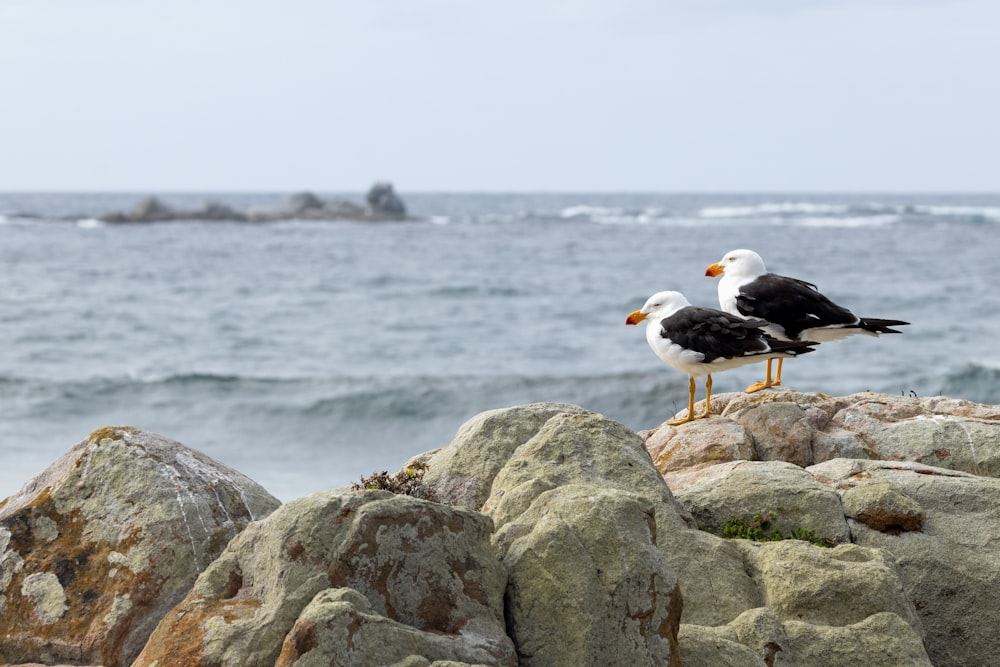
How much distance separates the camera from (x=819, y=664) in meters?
4.77

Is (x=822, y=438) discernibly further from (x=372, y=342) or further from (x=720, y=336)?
(x=372, y=342)

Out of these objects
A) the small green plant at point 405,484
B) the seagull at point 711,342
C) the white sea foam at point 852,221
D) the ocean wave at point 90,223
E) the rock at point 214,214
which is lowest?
the white sea foam at point 852,221

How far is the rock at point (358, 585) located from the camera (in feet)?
13.1

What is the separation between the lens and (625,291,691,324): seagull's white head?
750cm

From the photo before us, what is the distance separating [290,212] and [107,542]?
83162 millimetres

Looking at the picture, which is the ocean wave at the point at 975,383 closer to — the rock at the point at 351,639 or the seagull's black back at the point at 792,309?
the seagull's black back at the point at 792,309

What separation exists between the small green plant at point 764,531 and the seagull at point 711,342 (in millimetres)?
1387

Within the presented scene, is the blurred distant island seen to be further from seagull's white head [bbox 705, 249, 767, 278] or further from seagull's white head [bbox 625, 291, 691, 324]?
seagull's white head [bbox 625, 291, 691, 324]

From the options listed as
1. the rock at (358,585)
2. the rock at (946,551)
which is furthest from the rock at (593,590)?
the rock at (946,551)

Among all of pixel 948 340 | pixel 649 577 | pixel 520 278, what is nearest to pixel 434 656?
pixel 649 577

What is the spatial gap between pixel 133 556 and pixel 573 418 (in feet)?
7.56

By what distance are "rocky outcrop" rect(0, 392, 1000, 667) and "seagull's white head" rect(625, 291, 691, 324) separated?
958 millimetres

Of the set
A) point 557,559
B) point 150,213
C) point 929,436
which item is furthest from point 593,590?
point 150,213

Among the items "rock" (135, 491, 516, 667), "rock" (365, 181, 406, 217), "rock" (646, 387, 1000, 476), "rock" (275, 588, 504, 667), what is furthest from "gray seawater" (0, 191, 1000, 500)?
"rock" (365, 181, 406, 217)
